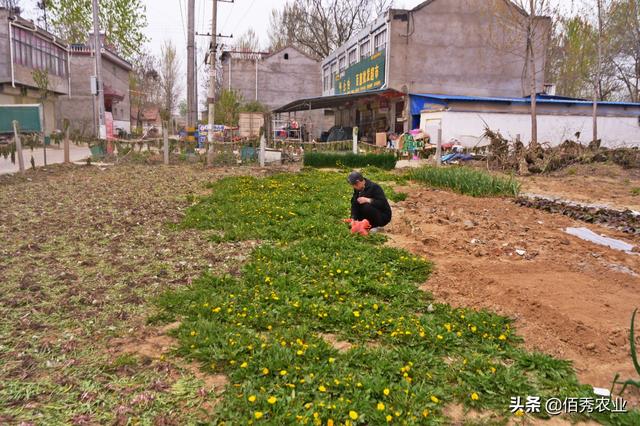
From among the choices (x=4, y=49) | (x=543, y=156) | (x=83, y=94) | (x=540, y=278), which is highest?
(x=4, y=49)

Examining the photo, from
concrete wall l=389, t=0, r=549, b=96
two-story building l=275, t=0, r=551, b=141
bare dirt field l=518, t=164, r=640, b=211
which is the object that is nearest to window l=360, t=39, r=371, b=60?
two-story building l=275, t=0, r=551, b=141

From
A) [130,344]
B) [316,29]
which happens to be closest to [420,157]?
[130,344]

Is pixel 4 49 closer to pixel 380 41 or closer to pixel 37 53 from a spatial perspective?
pixel 37 53

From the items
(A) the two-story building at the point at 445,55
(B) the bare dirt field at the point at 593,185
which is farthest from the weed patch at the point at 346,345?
(A) the two-story building at the point at 445,55

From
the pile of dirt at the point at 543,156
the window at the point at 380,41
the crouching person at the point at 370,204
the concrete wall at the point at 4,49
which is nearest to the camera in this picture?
the crouching person at the point at 370,204

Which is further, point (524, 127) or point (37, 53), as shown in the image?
point (37, 53)

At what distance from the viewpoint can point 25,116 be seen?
22.6 metres

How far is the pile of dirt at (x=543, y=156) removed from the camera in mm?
15289

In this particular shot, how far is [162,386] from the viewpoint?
3129 millimetres

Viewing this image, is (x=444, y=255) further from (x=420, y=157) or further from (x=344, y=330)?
(x=420, y=157)

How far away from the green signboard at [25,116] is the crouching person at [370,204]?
20.2 metres

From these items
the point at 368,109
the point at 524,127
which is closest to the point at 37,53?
the point at 368,109

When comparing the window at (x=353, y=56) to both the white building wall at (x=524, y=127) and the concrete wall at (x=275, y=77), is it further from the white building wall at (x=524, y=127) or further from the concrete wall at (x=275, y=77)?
the concrete wall at (x=275, y=77)

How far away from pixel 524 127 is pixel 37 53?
30.0 m
